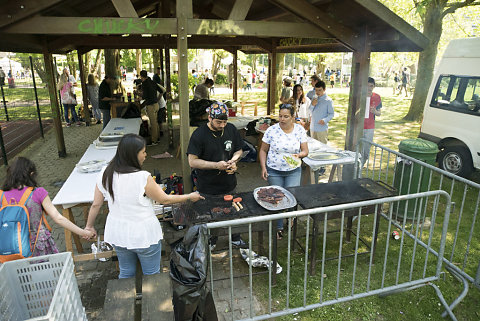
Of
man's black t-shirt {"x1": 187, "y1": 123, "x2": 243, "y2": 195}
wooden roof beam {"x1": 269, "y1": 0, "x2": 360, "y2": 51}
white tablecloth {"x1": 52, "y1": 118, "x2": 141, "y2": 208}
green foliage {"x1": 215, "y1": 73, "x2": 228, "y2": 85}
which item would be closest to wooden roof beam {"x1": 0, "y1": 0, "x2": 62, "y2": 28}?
white tablecloth {"x1": 52, "y1": 118, "x2": 141, "y2": 208}

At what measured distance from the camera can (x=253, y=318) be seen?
10.1 ft

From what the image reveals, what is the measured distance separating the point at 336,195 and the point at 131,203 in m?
2.43

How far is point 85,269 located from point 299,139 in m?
3.23

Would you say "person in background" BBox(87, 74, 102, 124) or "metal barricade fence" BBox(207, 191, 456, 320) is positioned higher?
"person in background" BBox(87, 74, 102, 124)

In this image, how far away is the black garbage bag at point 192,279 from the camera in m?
2.58

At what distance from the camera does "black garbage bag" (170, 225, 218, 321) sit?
2.58 meters

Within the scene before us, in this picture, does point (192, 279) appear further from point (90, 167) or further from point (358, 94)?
point (358, 94)

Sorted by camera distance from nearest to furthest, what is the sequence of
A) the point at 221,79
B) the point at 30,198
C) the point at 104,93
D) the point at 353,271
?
1. the point at 30,198
2. the point at 353,271
3. the point at 104,93
4. the point at 221,79

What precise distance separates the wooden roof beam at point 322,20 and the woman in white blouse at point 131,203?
12.8ft

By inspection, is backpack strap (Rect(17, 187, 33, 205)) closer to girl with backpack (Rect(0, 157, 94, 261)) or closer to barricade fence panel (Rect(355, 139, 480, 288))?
girl with backpack (Rect(0, 157, 94, 261))

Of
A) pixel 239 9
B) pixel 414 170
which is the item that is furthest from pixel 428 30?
pixel 239 9

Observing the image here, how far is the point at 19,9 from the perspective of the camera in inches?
189

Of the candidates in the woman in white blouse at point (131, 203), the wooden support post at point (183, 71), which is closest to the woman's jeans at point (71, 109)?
the wooden support post at point (183, 71)

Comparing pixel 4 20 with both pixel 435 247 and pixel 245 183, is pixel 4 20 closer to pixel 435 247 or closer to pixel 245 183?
pixel 245 183
